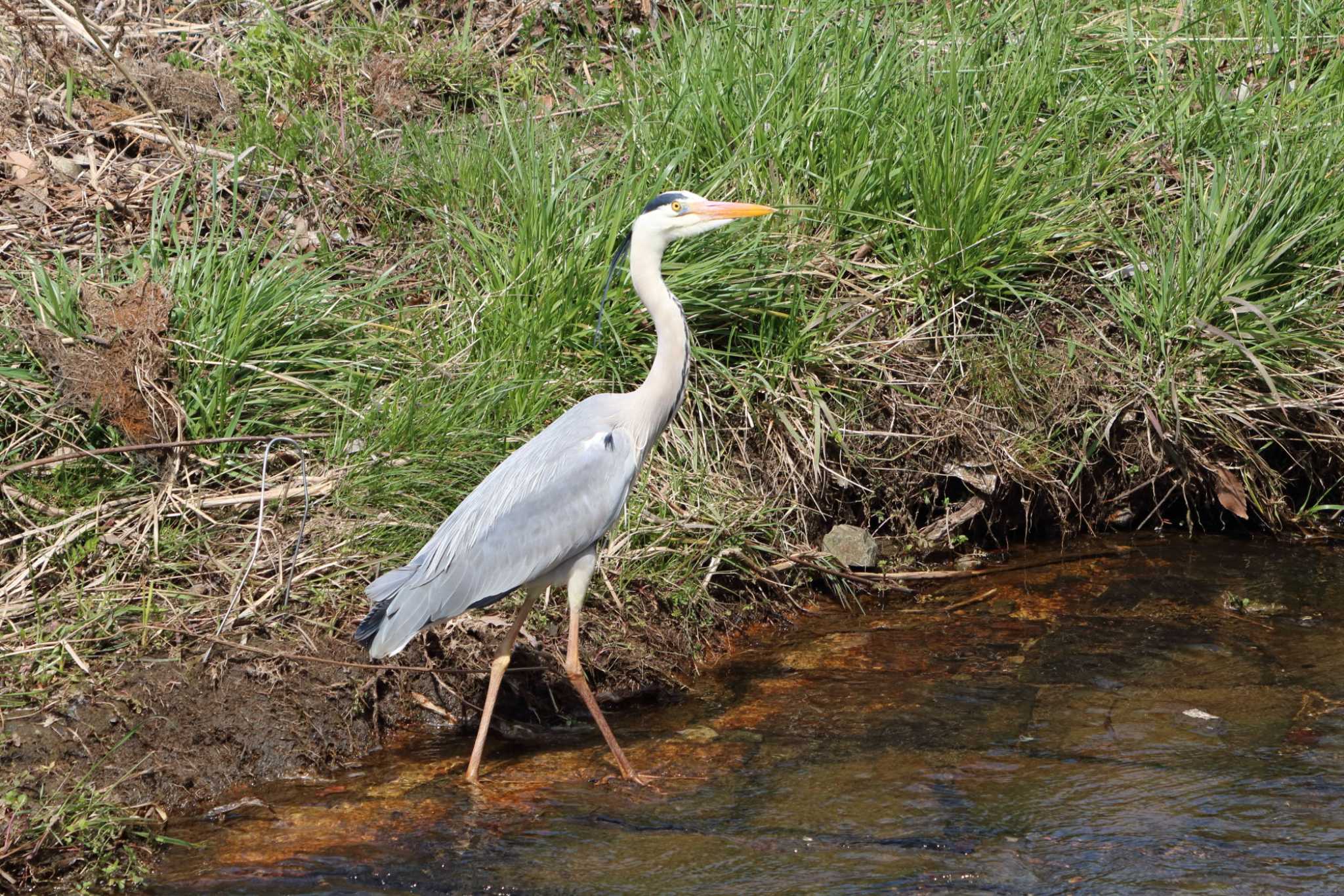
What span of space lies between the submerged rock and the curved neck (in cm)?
127

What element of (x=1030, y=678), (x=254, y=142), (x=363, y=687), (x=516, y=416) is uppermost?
(x=254, y=142)

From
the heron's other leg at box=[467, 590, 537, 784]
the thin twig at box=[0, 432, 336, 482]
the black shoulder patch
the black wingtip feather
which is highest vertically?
the black shoulder patch

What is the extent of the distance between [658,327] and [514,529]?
2.68 ft

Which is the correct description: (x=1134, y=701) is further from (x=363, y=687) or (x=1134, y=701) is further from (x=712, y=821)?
(x=363, y=687)

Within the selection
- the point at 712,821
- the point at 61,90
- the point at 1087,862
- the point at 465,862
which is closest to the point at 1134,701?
the point at 1087,862

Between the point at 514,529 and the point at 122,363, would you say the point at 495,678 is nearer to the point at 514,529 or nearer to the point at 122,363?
the point at 514,529

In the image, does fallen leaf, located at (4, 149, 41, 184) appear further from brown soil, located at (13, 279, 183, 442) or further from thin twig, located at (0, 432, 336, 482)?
thin twig, located at (0, 432, 336, 482)

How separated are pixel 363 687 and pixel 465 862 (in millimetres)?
864

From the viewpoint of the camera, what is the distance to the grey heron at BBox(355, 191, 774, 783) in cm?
407

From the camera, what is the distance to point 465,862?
11.8ft

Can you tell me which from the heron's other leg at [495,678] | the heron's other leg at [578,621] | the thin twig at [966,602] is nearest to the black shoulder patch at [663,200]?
the heron's other leg at [578,621]

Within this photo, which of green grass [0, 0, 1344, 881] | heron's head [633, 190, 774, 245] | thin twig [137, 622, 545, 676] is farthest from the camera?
green grass [0, 0, 1344, 881]

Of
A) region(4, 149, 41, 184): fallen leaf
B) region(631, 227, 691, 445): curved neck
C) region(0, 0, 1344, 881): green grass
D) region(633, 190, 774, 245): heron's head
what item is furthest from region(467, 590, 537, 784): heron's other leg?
region(4, 149, 41, 184): fallen leaf

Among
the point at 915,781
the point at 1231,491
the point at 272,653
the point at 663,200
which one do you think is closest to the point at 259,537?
the point at 272,653
